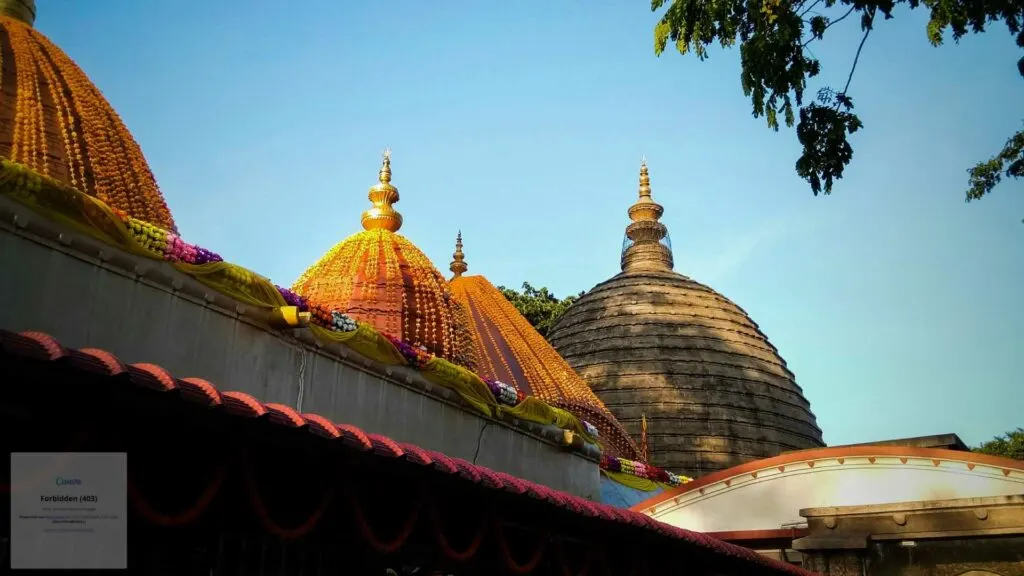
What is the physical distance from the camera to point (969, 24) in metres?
8.02

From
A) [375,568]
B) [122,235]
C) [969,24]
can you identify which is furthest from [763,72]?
[122,235]

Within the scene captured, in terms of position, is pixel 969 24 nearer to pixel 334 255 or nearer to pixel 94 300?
pixel 94 300

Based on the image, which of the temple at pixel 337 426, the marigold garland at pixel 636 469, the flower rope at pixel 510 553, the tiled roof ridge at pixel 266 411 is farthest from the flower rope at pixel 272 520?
the marigold garland at pixel 636 469

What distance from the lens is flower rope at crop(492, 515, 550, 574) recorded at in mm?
7055

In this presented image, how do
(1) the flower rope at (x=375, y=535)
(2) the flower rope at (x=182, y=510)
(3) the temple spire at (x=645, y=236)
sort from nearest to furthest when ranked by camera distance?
(2) the flower rope at (x=182, y=510)
(1) the flower rope at (x=375, y=535)
(3) the temple spire at (x=645, y=236)

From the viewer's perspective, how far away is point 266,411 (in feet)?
16.4

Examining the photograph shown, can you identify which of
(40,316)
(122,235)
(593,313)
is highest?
(593,313)

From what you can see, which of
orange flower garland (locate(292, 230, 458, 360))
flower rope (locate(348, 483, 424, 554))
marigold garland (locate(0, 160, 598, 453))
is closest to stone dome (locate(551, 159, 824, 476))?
orange flower garland (locate(292, 230, 458, 360))

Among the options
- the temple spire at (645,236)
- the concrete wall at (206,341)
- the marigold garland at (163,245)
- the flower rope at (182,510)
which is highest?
the temple spire at (645,236)

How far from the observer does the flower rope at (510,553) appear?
7.05 meters

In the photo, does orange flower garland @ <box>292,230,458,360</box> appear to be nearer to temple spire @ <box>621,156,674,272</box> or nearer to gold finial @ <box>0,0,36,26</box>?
gold finial @ <box>0,0,36,26</box>

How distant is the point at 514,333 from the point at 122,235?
12.8m

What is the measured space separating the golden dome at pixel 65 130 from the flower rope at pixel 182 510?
19.2 feet

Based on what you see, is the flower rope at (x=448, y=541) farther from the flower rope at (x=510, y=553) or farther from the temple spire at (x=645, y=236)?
the temple spire at (x=645, y=236)
